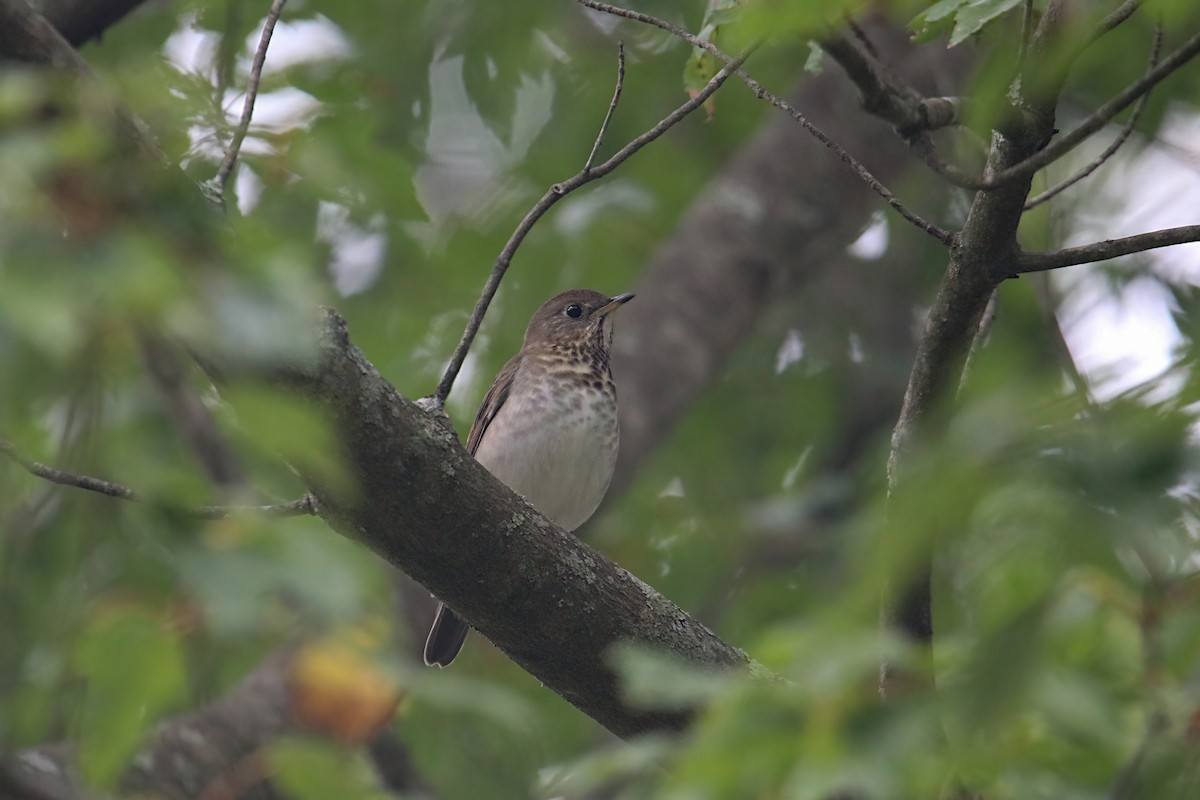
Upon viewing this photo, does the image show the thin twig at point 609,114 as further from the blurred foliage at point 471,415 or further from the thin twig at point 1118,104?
the thin twig at point 1118,104

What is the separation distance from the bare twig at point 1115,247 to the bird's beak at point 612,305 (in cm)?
310

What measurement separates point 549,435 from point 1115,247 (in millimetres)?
2952

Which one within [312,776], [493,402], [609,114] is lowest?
[312,776]

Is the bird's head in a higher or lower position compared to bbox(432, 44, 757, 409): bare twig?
higher

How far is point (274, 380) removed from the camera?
2.84m

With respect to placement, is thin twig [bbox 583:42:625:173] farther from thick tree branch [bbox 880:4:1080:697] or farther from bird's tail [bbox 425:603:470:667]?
bird's tail [bbox 425:603:470:667]

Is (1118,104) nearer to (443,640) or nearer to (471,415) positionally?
(443,640)

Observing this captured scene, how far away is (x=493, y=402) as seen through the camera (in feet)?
19.8

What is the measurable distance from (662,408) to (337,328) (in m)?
3.75

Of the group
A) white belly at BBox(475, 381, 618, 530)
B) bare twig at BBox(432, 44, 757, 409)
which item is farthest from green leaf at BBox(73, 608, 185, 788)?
white belly at BBox(475, 381, 618, 530)

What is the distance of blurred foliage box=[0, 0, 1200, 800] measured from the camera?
1.89m

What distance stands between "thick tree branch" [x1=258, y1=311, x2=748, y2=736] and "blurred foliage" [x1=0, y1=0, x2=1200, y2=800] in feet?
0.75

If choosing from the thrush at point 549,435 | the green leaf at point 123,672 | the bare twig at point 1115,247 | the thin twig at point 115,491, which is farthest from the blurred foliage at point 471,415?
the thrush at point 549,435

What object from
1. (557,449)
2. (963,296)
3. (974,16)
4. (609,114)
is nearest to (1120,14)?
(974,16)
